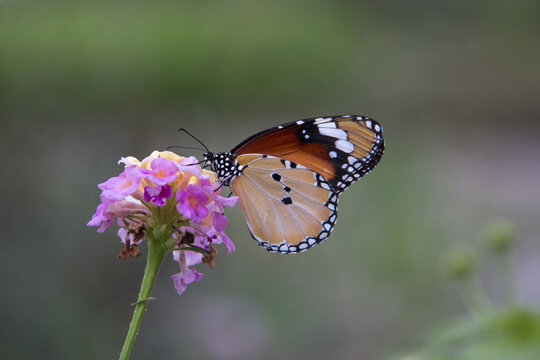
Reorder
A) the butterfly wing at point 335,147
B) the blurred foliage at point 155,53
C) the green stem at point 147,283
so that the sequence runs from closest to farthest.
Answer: the green stem at point 147,283 < the butterfly wing at point 335,147 < the blurred foliage at point 155,53

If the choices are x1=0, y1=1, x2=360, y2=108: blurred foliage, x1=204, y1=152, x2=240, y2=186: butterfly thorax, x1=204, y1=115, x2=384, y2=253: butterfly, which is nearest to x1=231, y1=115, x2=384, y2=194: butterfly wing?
x1=204, y1=115, x2=384, y2=253: butterfly

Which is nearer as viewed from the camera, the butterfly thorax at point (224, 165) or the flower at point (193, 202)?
the flower at point (193, 202)

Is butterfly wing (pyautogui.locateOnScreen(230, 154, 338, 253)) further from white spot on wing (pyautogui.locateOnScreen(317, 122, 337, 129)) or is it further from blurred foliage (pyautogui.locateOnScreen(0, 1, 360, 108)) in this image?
blurred foliage (pyautogui.locateOnScreen(0, 1, 360, 108))

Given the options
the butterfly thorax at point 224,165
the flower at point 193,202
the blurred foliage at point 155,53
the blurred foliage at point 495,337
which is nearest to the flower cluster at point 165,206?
the flower at point 193,202

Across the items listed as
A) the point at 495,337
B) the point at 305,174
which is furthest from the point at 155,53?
the point at 495,337

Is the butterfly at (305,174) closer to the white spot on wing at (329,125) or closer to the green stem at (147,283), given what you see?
the white spot on wing at (329,125)

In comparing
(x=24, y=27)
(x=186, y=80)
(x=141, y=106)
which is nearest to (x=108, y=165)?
(x=141, y=106)
